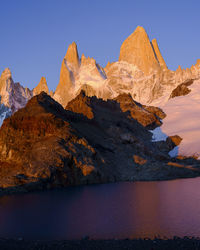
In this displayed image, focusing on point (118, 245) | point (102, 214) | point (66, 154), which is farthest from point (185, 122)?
point (118, 245)

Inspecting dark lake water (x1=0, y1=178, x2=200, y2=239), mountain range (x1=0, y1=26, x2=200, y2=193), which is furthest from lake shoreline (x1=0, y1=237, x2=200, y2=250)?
mountain range (x1=0, y1=26, x2=200, y2=193)

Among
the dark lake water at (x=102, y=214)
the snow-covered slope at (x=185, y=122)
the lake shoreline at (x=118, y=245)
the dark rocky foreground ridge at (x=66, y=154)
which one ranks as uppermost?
the snow-covered slope at (x=185, y=122)

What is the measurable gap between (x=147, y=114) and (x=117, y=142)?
37.8 m

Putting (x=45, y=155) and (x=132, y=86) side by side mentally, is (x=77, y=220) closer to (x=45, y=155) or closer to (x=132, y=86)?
(x=45, y=155)

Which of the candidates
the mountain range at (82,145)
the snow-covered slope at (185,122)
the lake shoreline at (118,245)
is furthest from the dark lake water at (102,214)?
the snow-covered slope at (185,122)

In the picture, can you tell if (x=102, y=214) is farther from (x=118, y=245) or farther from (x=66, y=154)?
(x=66, y=154)

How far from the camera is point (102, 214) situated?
2477 centimetres

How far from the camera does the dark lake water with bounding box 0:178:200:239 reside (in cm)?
1952

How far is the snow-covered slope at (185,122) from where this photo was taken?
77.3 m

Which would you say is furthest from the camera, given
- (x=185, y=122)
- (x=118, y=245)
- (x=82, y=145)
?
(x=185, y=122)

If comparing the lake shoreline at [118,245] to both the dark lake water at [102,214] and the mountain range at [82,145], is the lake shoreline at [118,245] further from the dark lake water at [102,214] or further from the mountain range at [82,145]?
the mountain range at [82,145]

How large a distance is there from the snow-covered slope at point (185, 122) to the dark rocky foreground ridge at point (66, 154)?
11.9 meters

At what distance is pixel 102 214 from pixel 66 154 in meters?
21.6

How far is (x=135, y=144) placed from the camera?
62500 millimetres
